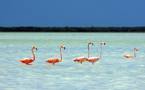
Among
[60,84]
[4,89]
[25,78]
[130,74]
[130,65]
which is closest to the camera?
[4,89]

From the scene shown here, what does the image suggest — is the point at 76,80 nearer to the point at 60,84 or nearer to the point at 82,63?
the point at 60,84

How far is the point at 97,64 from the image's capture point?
87.9 ft

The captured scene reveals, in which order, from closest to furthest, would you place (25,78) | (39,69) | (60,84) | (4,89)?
(4,89)
(60,84)
(25,78)
(39,69)

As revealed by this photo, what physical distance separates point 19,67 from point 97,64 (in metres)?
3.59

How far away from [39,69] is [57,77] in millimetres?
3522

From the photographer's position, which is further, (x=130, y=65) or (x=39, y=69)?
(x=130, y=65)

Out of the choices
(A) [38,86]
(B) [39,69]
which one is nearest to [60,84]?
(A) [38,86]

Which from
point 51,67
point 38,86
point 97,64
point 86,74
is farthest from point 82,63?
point 38,86

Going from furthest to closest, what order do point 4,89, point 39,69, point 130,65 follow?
point 130,65 → point 39,69 → point 4,89

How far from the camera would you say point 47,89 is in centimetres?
1745

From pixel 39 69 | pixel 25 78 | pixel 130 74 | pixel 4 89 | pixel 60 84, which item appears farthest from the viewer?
pixel 39 69

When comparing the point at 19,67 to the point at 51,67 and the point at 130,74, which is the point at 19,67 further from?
the point at 130,74

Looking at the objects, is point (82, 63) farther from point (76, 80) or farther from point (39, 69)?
point (76, 80)

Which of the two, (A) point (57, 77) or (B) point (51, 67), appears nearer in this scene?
(A) point (57, 77)
